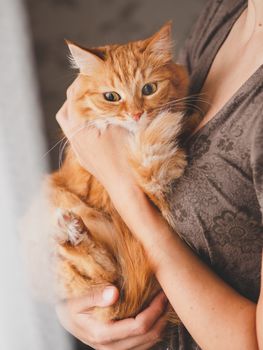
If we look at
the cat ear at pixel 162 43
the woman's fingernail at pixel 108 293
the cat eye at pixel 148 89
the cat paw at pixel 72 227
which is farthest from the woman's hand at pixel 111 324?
the cat ear at pixel 162 43

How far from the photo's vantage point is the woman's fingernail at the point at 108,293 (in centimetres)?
90

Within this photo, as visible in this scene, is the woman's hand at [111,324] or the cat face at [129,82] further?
the cat face at [129,82]

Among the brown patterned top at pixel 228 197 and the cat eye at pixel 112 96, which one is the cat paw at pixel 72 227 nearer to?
the brown patterned top at pixel 228 197

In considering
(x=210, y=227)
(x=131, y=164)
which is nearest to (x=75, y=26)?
(x=131, y=164)

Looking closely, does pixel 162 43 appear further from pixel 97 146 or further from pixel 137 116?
pixel 97 146

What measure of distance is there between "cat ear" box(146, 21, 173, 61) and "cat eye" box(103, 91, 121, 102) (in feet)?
0.45

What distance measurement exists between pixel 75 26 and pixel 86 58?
0.88 ft

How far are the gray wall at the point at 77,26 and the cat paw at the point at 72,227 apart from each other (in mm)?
202

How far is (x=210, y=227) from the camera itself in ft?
2.76

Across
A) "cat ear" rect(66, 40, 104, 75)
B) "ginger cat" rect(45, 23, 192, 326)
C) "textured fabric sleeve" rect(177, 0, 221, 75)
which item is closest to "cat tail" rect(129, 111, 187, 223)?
"ginger cat" rect(45, 23, 192, 326)

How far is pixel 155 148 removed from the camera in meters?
0.95

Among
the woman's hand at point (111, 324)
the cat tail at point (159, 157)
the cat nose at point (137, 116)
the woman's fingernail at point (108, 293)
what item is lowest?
the woman's hand at point (111, 324)

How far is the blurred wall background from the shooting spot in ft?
3.41

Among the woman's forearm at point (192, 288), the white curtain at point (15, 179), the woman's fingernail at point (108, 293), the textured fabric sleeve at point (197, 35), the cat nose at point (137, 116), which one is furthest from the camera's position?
the textured fabric sleeve at point (197, 35)
